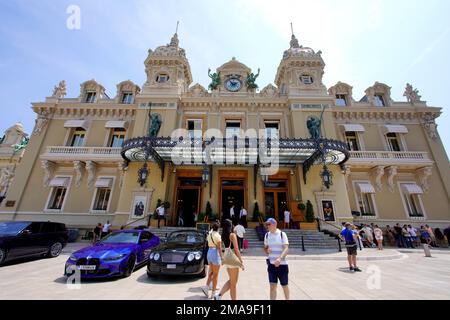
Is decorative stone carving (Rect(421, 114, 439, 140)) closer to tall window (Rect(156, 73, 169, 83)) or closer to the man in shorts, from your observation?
the man in shorts

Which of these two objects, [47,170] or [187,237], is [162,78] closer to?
[47,170]

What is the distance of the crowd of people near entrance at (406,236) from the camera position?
1341 centimetres

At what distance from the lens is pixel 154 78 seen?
1930cm

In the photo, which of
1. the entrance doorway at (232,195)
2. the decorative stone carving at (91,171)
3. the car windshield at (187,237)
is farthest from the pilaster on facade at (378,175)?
the decorative stone carving at (91,171)

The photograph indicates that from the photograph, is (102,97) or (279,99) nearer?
(279,99)

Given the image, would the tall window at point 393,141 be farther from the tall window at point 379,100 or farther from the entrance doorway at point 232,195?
the entrance doorway at point 232,195

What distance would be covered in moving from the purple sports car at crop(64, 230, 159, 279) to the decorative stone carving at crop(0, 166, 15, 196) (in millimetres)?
24582

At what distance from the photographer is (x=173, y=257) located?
5.55 metres

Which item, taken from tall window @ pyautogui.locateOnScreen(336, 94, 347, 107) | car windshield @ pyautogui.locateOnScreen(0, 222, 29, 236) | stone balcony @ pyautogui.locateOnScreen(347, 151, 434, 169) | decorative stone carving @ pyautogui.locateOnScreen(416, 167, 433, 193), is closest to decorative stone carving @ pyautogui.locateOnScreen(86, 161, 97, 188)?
car windshield @ pyautogui.locateOnScreen(0, 222, 29, 236)

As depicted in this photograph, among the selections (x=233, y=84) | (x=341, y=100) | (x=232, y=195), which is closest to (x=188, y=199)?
(x=232, y=195)

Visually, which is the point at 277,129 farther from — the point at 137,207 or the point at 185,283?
the point at 185,283

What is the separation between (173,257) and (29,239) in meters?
6.93
